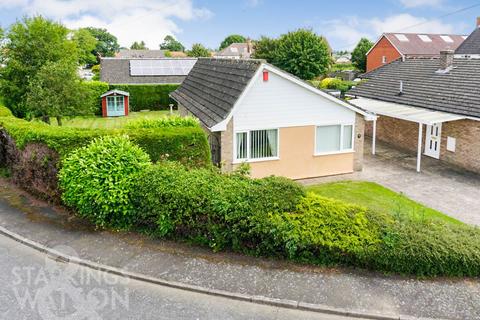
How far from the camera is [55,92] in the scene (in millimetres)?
23359

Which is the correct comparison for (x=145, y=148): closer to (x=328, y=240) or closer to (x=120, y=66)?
(x=328, y=240)

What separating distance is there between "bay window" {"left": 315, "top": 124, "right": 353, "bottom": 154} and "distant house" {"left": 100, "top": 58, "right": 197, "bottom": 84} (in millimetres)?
27788

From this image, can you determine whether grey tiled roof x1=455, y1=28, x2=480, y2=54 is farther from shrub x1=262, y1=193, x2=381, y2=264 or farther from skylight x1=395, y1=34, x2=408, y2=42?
shrub x1=262, y1=193, x2=381, y2=264

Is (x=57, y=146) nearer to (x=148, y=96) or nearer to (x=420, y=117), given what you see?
(x=420, y=117)

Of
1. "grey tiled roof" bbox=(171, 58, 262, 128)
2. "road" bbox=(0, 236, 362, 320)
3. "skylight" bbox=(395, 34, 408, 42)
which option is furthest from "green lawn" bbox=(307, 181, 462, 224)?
"skylight" bbox=(395, 34, 408, 42)

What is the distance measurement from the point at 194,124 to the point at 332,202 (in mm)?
7126

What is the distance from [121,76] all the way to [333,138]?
29.7m

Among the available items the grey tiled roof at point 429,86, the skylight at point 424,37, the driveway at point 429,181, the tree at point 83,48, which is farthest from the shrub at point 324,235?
the skylight at point 424,37

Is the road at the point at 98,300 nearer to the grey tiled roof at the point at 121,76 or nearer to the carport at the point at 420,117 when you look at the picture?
the carport at the point at 420,117

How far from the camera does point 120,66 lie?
44.9 m

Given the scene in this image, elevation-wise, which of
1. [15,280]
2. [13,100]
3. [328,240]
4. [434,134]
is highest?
[13,100]

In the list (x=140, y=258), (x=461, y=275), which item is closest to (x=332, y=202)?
(x=461, y=275)

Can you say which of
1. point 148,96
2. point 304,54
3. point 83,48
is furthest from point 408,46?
point 83,48

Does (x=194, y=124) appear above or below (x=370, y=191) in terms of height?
above
